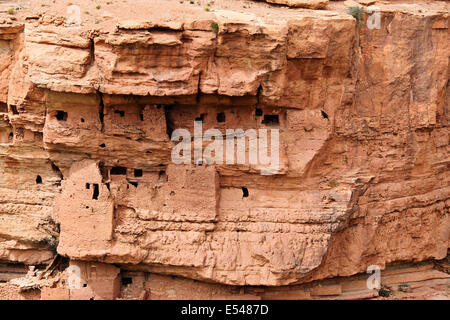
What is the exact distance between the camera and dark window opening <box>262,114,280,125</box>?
17.8 metres

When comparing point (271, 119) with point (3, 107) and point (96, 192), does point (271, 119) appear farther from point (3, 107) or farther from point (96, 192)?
point (3, 107)

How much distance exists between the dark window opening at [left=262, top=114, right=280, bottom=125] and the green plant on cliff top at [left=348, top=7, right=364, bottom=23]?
3.13 meters

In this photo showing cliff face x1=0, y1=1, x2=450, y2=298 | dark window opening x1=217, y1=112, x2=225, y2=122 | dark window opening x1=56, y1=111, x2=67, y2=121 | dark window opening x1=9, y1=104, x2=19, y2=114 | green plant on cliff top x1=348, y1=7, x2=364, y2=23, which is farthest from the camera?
dark window opening x1=9, y1=104, x2=19, y2=114

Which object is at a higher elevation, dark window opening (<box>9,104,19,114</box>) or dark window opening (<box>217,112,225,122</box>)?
dark window opening (<box>9,104,19,114</box>)

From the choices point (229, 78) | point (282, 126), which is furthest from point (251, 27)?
point (282, 126)

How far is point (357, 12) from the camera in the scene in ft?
58.4

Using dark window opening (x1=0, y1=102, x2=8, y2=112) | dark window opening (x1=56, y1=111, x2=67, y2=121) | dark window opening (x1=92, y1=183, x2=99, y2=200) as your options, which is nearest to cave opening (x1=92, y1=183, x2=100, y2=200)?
dark window opening (x1=92, y1=183, x2=99, y2=200)

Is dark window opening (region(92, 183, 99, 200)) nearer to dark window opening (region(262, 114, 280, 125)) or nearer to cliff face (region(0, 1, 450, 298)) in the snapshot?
cliff face (region(0, 1, 450, 298))

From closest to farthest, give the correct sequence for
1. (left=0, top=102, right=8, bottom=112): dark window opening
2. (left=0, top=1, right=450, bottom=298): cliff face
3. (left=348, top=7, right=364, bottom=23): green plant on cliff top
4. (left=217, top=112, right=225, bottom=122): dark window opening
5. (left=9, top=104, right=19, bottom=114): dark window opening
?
(left=0, top=1, right=450, bottom=298): cliff face
(left=217, top=112, right=225, bottom=122): dark window opening
(left=348, top=7, right=364, bottom=23): green plant on cliff top
(left=9, top=104, right=19, bottom=114): dark window opening
(left=0, top=102, right=8, bottom=112): dark window opening

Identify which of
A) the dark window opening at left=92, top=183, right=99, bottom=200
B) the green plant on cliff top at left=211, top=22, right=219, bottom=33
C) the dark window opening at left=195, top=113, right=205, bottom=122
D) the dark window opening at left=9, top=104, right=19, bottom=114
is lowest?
the dark window opening at left=92, top=183, right=99, bottom=200

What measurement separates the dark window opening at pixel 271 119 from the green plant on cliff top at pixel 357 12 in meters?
3.13

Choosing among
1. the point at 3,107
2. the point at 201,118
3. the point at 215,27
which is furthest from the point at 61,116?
the point at 215,27

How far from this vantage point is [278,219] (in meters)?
17.7

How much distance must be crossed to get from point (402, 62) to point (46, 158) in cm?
938
